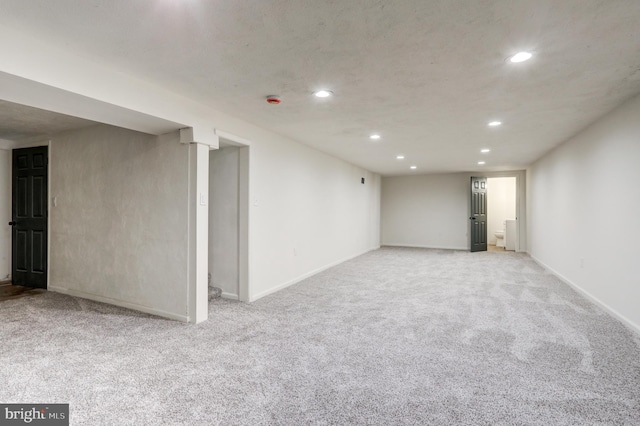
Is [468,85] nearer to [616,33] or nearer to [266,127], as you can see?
[616,33]

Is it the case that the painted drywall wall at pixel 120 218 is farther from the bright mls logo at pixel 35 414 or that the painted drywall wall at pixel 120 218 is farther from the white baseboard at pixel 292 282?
the bright mls logo at pixel 35 414

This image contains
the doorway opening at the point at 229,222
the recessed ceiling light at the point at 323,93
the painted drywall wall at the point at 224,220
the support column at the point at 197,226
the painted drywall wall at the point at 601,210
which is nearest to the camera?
the recessed ceiling light at the point at 323,93

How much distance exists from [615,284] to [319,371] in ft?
10.6

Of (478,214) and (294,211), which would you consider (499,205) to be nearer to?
(478,214)

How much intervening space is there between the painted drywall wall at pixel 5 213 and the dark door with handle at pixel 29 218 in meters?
0.12

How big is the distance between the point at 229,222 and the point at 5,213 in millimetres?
3694

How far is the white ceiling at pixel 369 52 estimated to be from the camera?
1.71m

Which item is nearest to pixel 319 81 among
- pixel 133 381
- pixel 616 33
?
pixel 616 33

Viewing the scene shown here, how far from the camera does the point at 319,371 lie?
2.27 meters

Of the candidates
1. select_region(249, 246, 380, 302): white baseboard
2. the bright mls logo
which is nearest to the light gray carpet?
the bright mls logo

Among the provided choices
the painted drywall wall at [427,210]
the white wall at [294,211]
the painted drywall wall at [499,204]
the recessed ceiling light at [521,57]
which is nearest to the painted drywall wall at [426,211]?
the painted drywall wall at [427,210]

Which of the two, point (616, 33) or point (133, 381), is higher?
point (616, 33)

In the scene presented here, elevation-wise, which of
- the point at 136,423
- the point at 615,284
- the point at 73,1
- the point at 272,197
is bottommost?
the point at 136,423

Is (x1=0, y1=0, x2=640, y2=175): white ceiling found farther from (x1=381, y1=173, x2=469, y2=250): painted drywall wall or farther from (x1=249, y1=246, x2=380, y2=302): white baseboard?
(x1=381, y1=173, x2=469, y2=250): painted drywall wall
